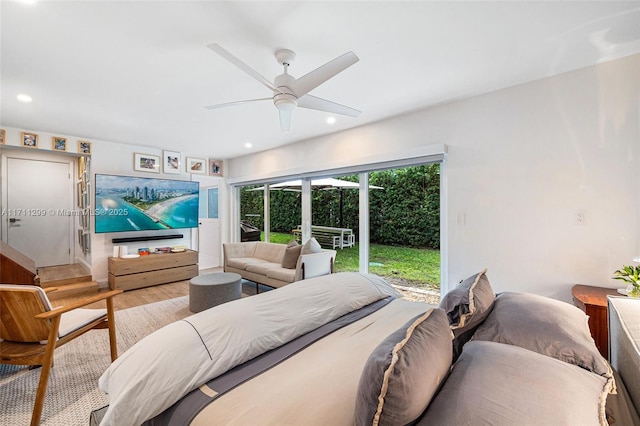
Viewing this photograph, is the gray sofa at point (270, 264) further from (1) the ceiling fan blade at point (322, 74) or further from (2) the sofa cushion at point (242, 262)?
(1) the ceiling fan blade at point (322, 74)

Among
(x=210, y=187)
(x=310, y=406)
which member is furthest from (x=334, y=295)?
(x=210, y=187)

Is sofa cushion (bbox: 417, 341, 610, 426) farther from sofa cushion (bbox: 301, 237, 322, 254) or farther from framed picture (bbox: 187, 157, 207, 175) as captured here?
framed picture (bbox: 187, 157, 207, 175)

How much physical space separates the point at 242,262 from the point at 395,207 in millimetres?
2596

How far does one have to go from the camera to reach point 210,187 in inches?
255

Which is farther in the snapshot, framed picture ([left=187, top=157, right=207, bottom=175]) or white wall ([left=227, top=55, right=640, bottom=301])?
framed picture ([left=187, top=157, right=207, bottom=175])

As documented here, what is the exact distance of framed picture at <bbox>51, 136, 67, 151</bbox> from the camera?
4.20 metres

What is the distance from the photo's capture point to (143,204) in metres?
4.91

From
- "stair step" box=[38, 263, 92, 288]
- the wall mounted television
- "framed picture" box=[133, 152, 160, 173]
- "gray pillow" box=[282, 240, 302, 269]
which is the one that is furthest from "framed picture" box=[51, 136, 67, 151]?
"gray pillow" box=[282, 240, 302, 269]

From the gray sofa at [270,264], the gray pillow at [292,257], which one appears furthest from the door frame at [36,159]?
the gray pillow at [292,257]

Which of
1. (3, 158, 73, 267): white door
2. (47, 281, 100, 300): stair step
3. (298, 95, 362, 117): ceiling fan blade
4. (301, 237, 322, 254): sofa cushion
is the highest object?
(298, 95, 362, 117): ceiling fan blade

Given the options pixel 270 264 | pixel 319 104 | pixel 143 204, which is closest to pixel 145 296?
pixel 143 204

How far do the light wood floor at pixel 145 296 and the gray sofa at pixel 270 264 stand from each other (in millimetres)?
833

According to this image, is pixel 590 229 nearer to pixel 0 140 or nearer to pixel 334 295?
pixel 334 295

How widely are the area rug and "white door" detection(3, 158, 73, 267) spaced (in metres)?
3.45
